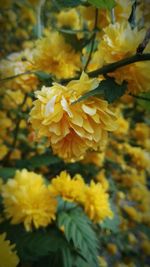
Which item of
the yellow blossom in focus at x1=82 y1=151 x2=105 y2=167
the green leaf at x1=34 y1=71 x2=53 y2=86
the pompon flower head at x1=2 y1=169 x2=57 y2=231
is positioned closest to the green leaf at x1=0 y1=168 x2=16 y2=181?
the pompon flower head at x1=2 y1=169 x2=57 y2=231

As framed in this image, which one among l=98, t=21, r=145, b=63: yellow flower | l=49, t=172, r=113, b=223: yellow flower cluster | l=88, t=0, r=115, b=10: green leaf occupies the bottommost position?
l=49, t=172, r=113, b=223: yellow flower cluster

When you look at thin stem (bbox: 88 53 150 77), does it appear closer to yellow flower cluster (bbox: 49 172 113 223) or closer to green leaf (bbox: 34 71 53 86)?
green leaf (bbox: 34 71 53 86)

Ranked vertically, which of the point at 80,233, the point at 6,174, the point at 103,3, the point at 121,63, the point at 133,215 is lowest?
the point at 133,215

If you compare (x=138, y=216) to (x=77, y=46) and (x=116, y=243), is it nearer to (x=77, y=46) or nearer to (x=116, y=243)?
(x=116, y=243)

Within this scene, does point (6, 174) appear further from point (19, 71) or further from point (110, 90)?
point (110, 90)

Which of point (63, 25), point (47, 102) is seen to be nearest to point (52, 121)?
point (47, 102)

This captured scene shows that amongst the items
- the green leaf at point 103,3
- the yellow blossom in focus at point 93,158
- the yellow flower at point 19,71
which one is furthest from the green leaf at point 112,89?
the yellow blossom in focus at point 93,158

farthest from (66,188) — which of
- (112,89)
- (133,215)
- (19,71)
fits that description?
(133,215)
